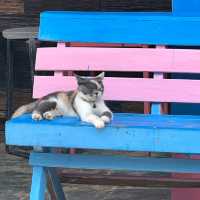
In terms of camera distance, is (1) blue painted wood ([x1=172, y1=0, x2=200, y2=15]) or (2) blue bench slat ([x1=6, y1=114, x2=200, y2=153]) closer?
(2) blue bench slat ([x1=6, y1=114, x2=200, y2=153])

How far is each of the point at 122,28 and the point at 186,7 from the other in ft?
1.39

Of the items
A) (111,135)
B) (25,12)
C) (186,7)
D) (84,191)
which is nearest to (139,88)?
(186,7)

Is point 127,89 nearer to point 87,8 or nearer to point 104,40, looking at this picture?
point 104,40

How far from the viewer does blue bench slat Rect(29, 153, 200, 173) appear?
347 cm

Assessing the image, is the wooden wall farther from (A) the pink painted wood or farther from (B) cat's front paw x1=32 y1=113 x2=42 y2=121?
(B) cat's front paw x1=32 y1=113 x2=42 y2=121

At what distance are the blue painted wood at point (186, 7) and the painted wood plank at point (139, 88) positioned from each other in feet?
1.64

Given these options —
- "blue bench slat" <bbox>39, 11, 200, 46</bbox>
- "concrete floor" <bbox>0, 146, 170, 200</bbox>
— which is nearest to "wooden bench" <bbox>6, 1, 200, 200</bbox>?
"blue bench slat" <bbox>39, 11, 200, 46</bbox>

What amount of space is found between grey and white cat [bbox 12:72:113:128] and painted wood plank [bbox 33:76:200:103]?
0.23 meters

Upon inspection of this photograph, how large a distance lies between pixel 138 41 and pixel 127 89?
1.03 feet

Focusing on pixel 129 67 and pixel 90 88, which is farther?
pixel 129 67

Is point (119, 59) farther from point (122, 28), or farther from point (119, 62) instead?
point (122, 28)

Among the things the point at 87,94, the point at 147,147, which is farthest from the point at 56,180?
the point at 147,147

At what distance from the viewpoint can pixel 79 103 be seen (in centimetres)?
382

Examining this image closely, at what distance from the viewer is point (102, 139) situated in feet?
11.0
